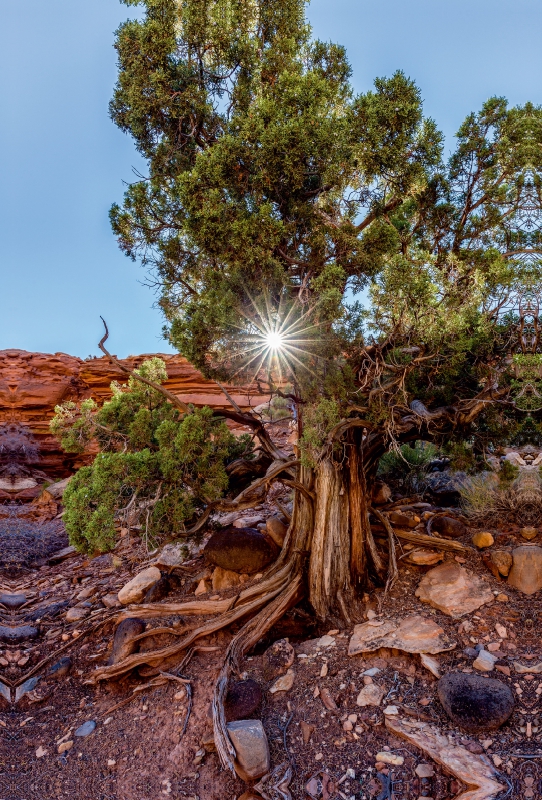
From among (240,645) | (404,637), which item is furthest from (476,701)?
(240,645)

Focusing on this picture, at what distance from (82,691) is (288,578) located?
109 inches

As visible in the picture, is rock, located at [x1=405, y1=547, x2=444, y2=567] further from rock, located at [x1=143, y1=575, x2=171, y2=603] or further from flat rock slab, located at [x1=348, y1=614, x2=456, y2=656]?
rock, located at [x1=143, y1=575, x2=171, y2=603]

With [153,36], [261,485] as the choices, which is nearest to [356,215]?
[153,36]

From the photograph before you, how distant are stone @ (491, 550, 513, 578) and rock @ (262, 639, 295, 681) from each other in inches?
102

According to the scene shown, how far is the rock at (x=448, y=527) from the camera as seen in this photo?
688 centimetres

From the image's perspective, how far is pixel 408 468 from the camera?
891 cm

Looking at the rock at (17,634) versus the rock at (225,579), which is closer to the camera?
the rock at (225,579)

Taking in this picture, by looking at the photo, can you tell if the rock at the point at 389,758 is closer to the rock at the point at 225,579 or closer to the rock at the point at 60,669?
the rock at the point at 225,579

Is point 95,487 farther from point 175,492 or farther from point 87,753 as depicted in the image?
point 87,753

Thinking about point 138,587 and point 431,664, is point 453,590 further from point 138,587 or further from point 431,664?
point 138,587

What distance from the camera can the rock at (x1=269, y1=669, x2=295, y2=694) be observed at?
5.16 m

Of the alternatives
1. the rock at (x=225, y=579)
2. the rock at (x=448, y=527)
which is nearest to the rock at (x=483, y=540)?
the rock at (x=448, y=527)

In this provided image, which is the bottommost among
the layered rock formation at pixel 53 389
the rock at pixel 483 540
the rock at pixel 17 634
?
the rock at pixel 17 634

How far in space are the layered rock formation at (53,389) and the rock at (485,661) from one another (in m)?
12.3
